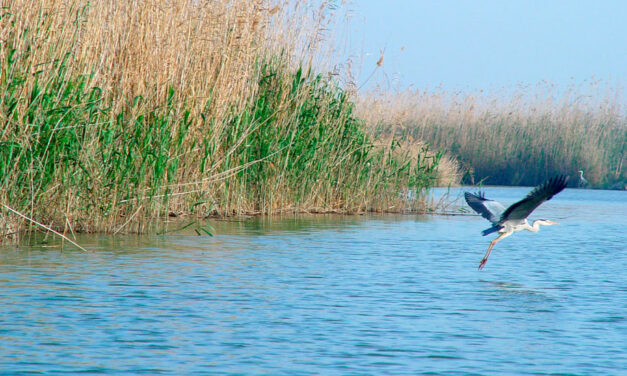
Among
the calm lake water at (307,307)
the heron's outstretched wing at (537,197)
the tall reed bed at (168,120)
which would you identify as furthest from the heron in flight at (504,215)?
the tall reed bed at (168,120)

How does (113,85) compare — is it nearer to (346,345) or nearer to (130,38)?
(130,38)

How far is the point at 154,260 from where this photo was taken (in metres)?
6.84

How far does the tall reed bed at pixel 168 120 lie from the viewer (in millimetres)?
7027

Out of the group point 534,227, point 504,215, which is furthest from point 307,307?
point 534,227

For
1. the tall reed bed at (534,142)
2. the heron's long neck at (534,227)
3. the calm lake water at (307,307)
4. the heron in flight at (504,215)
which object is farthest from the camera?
the tall reed bed at (534,142)

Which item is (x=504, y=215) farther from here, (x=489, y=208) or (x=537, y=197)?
(x=537, y=197)

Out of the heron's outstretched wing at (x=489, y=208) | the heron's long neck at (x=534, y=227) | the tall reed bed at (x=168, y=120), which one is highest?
the tall reed bed at (x=168, y=120)

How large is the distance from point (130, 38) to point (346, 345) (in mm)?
5046

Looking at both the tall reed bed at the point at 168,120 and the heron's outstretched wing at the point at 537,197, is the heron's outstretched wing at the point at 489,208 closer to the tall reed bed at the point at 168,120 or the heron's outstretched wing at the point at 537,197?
the heron's outstretched wing at the point at 537,197

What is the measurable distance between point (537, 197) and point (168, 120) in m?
3.58

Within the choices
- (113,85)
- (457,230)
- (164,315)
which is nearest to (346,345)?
(164,315)

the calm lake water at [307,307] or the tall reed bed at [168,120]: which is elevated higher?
the tall reed bed at [168,120]

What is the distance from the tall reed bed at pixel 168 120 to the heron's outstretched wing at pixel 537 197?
3118 mm

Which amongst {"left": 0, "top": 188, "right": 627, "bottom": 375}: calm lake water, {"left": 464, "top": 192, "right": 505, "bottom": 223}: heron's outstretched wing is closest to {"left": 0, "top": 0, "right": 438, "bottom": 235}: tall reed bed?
{"left": 0, "top": 188, "right": 627, "bottom": 375}: calm lake water
